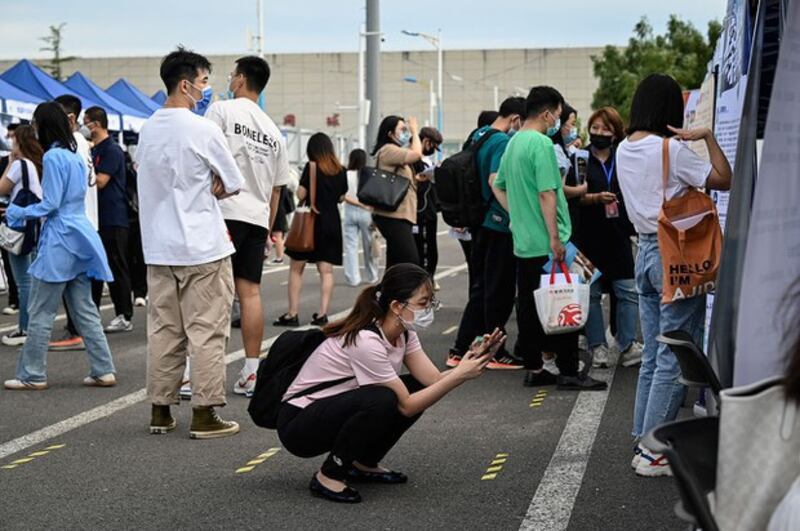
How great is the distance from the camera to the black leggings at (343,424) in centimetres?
549

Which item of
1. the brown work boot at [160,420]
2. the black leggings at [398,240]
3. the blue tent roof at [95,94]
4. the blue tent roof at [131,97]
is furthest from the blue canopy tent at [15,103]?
the brown work boot at [160,420]

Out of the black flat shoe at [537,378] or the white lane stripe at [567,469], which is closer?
the white lane stripe at [567,469]

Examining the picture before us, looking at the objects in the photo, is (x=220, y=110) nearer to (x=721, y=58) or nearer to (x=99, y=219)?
(x=721, y=58)

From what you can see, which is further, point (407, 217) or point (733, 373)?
point (407, 217)

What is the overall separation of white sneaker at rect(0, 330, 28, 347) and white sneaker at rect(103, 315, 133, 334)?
81cm

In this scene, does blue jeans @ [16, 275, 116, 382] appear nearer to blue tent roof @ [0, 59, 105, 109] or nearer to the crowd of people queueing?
the crowd of people queueing

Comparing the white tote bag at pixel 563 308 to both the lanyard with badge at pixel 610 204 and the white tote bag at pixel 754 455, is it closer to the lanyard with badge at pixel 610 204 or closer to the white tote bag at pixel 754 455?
the lanyard with badge at pixel 610 204

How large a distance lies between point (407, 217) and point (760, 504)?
8.37m

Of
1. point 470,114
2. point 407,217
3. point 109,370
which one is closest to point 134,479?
point 109,370

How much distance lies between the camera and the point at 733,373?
137 inches

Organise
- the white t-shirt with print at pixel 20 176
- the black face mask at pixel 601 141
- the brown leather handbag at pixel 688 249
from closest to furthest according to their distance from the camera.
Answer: the brown leather handbag at pixel 688 249, the black face mask at pixel 601 141, the white t-shirt with print at pixel 20 176

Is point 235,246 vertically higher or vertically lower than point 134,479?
higher

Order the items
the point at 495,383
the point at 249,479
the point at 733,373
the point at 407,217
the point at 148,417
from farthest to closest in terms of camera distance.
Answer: the point at 407,217 → the point at 495,383 → the point at 148,417 → the point at 249,479 → the point at 733,373

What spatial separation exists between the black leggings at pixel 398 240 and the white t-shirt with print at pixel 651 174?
186 inches
